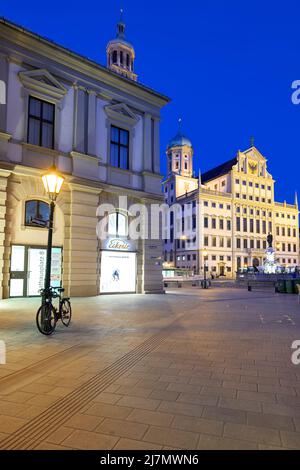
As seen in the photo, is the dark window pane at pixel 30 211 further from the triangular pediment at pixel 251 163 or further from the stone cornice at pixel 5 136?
the triangular pediment at pixel 251 163

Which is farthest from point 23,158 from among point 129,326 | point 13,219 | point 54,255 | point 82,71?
point 129,326

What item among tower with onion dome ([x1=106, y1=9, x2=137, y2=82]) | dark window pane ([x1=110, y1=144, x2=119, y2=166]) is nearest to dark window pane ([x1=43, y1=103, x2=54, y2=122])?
dark window pane ([x1=110, y1=144, x2=119, y2=166])

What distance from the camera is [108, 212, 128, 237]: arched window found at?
20683mm

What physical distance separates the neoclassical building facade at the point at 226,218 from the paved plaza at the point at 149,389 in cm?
6516

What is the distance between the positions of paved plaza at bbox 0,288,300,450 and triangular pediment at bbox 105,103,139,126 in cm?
1529

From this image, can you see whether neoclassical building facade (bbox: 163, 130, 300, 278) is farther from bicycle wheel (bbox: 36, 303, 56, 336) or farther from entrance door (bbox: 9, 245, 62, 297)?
bicycle wheel (bbox: 36, 303, 56, 336)

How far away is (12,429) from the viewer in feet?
12.1

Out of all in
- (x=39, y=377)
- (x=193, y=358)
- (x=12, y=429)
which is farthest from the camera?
(x=193, y=358)

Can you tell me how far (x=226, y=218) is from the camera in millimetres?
80312

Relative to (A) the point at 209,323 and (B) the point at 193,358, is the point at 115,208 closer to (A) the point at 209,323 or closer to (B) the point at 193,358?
(A) the point at 209,323

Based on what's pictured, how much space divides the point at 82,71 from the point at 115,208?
8.11 metres

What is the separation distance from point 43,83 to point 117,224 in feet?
28.4

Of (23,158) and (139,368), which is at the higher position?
(23,158)

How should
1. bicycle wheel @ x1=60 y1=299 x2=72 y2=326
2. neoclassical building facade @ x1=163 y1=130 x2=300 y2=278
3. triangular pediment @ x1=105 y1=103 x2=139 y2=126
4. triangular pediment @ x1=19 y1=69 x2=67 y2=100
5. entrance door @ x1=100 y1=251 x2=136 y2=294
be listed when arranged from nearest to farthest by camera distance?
bicycle wheel @ x1=60 y1=299 x2=72 y2=326 < triangular pediment @ x1=19 y1=69 x2=67 y2=100 < entrance door @ x1=100 y1=251 x2=136 y2=294 < triangular pediment @ x1=105 y1=103 x2=139 y2=126 < neoclassical building facade @ x1=163 y1=130 x2=300 y2=278
